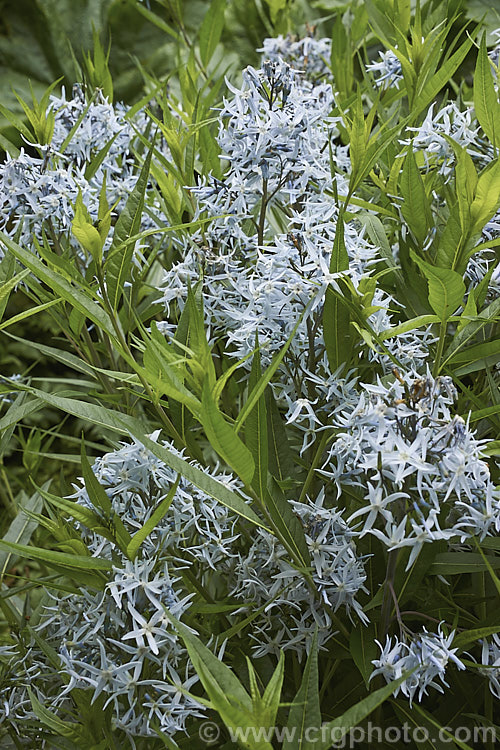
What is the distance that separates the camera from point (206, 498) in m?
0.54

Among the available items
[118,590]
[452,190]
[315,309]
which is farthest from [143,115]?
[118,590]

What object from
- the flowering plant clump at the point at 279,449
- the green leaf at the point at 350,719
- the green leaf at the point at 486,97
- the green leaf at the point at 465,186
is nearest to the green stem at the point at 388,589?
the flowering plant clump at the point at 279,449

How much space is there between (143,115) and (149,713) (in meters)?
0.77

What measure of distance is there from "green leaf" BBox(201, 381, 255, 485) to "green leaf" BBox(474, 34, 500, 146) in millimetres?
329

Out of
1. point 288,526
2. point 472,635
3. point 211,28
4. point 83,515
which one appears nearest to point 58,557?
point 83,515

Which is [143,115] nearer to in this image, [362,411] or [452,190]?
[452,190]

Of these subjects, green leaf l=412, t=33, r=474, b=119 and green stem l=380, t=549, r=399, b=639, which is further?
green leaf l=412, t=33, r=474, b=119

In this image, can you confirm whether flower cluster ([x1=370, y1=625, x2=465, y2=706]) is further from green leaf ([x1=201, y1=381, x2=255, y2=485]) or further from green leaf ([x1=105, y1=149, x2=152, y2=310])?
green leaf ([x1=105, y1=149, x2=152, y2=310])

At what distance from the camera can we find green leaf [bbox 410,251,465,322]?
0.45m

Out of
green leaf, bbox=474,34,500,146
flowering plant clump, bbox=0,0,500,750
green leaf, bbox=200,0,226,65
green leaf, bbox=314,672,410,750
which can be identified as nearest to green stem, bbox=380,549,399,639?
flowering plant clump, bbox=0,0,500,750

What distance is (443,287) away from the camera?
0.46 metres

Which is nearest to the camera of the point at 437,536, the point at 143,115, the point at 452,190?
the point at 437,536
